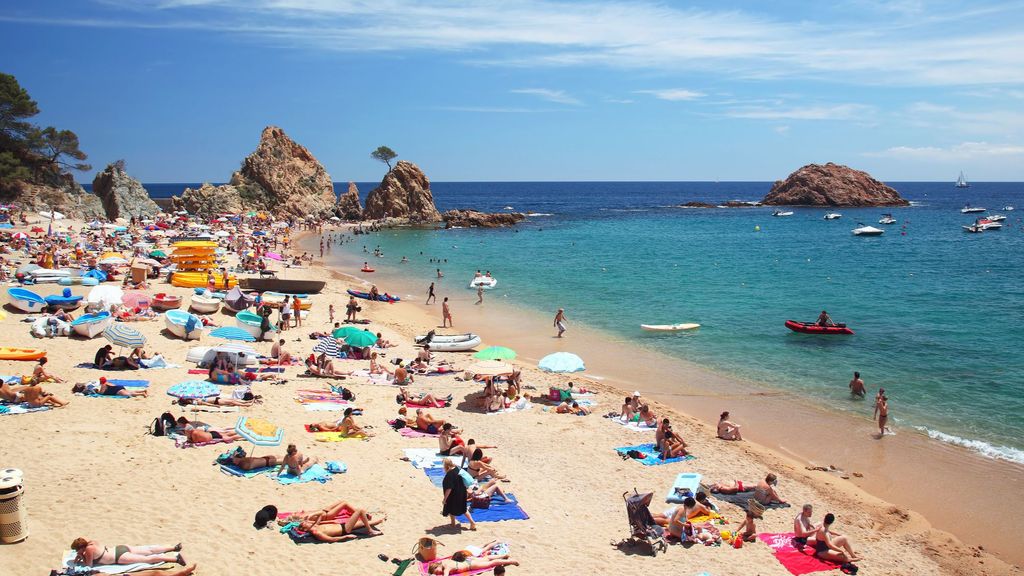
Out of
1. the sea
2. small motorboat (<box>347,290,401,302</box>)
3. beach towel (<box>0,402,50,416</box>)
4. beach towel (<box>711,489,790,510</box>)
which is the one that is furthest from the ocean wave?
small motorboat (<box>347,290,401,302</box>)

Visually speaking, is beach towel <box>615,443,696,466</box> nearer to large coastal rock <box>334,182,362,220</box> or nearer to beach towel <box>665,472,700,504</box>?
beach towel <box>665,472,700,504</box>

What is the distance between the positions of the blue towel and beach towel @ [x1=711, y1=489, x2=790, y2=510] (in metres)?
3.75

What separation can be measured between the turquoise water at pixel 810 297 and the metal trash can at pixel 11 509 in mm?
17527

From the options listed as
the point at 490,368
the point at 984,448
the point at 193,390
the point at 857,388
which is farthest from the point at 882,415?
the point at 193,390


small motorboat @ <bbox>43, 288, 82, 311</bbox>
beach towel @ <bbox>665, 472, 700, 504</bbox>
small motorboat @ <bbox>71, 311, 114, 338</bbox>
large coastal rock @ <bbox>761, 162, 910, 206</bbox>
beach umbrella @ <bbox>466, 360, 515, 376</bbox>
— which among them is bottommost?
beach towel @ <bbox>665, 472, 700, 504</bbox>

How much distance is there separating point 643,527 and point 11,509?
314 inches

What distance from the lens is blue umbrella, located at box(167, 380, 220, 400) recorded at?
13.9 metres

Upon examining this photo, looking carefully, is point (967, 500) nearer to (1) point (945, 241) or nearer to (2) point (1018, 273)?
(2) point (1018, 273)

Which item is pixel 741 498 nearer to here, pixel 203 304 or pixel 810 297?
pixel 203 304

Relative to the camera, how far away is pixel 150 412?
13.2 m

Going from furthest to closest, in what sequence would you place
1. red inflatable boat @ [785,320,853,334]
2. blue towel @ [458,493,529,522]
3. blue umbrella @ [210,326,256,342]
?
red inflatable boat @ [785,320,853,334] → blue umbrella @ [210,326,256,342] → blue towel @ [458,493,529,522]

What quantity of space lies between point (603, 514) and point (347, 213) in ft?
254

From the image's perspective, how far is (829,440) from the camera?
15.6 meters

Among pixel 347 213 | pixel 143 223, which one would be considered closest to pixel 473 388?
pixel 143 223
